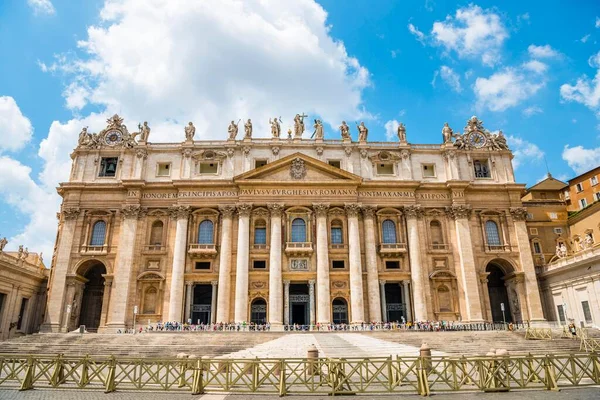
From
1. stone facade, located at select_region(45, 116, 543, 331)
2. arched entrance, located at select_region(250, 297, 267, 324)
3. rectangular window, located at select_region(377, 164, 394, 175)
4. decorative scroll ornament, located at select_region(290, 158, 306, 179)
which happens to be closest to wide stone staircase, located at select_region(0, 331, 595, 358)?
arched entrance, located at select_region(250, 297, 267, 324)

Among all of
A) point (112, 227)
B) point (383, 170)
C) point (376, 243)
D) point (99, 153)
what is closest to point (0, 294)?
point (112, 227)

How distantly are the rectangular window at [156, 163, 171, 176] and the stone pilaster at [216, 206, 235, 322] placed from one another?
7.67 metres

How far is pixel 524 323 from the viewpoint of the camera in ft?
137

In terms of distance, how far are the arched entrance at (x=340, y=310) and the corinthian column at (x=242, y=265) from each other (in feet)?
28.2

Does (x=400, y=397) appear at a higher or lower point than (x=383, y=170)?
lower

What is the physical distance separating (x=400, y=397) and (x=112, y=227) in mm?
38199

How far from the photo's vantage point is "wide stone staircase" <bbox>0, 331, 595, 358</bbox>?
78.0 ft

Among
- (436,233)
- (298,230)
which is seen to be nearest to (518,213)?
(436,233)

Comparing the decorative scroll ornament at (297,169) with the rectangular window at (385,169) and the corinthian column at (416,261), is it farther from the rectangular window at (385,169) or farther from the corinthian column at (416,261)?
the corinthian column at (416,261)

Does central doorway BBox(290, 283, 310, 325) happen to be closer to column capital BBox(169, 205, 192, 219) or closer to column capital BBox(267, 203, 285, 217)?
column capital BBox(267, 203, 285, 217)

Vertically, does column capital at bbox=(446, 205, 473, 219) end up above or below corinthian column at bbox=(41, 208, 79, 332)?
above

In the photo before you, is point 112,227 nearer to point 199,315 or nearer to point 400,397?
point 199,315

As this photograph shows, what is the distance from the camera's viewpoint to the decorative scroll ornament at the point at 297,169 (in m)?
44.7

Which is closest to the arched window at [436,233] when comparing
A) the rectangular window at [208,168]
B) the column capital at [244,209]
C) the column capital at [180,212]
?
the column capital at [244,209]
